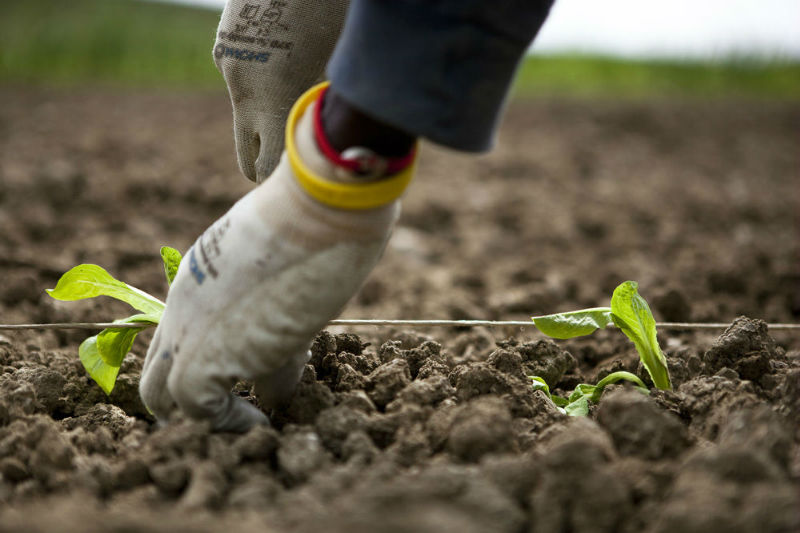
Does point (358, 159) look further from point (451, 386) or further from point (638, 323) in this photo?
point (638, 323)

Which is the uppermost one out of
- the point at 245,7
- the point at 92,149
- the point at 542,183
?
the point at 245,7

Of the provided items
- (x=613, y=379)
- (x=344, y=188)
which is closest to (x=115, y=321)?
(x=344, y=188)

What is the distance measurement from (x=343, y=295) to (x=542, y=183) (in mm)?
3805

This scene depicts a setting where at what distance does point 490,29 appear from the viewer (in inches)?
36.6

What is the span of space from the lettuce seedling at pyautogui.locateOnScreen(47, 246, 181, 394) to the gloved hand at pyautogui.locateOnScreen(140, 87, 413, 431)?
10.2 inches

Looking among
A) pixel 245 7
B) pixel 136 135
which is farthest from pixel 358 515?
pixel 136 135

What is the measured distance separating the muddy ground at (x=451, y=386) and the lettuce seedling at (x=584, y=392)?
0.06m

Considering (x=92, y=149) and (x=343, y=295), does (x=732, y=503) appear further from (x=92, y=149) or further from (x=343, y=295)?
(x=92, y=149)

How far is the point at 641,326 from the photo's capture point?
1.33m

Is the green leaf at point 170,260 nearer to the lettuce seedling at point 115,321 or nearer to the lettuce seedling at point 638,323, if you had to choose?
the lettuce seedling at point 115,321

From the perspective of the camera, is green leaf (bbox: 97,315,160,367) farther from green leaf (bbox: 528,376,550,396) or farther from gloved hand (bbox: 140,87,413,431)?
green leaf (bbox: 528,376,550,396)

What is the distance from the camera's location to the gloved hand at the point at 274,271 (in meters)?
0.99

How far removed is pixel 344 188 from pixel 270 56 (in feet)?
1.41

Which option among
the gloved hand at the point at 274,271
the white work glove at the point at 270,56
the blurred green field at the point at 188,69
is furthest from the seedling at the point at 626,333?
the blurred green field at the point at 188,69
